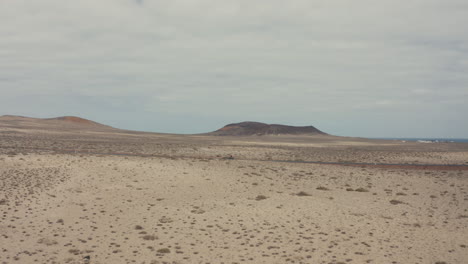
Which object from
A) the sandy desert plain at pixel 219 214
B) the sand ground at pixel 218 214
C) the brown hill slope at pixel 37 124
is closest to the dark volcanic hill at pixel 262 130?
the brown hill slope at pixel 37 124

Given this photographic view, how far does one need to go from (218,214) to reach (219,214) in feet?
0.15

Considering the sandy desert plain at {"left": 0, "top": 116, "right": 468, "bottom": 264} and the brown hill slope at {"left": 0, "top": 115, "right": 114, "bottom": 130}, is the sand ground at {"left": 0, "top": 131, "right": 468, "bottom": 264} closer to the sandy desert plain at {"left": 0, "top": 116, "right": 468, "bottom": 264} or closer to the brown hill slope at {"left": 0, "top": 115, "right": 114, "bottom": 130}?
the sandy desert plain at {"left": 0, "top": 116, "right": 468, "bottom": 264}

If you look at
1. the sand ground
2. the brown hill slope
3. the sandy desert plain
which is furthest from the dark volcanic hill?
the sand ground

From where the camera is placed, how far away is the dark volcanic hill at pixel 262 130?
127 meters

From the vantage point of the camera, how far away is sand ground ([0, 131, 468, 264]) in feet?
36.8

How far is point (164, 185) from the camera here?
2003cm

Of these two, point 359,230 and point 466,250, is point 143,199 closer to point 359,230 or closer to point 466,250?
point 359,230

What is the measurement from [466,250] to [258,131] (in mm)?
120316

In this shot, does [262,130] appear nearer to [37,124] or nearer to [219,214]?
[37,124]

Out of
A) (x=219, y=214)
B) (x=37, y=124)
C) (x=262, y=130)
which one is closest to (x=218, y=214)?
(x=219, y=214)

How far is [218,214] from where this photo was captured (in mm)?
15297

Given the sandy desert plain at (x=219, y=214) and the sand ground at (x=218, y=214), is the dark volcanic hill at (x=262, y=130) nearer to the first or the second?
the sandy desert plain at (x=219, y=214)

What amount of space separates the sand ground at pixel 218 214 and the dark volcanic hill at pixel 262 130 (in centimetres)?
10240

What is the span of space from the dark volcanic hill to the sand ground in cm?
10240
